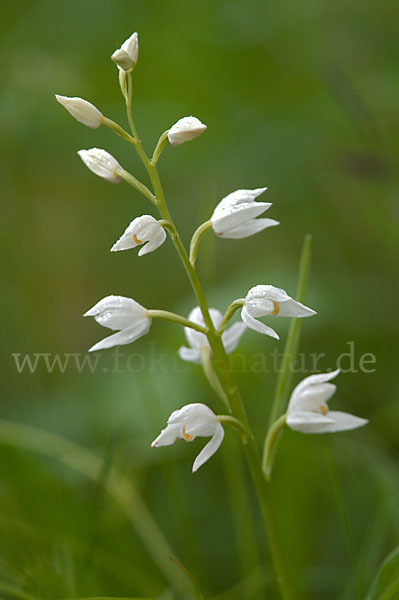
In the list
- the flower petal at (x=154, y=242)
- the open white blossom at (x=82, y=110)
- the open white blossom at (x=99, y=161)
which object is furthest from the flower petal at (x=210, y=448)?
the open white blossom at (x=82, y=110)

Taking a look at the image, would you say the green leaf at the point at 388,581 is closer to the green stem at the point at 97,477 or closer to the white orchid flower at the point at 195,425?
the white orchid flower at the point at 195,425

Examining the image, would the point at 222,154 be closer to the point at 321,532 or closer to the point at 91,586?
the point at 321,532

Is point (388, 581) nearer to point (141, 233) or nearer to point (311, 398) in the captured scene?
point (311, 398)

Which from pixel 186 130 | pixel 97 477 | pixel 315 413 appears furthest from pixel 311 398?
pixel 97 477

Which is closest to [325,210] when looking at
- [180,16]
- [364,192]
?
[364,192]

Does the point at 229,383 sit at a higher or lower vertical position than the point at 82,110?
lower

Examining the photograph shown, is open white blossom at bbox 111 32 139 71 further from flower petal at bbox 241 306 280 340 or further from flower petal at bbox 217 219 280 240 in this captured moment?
flower petal at bbox 241 306 280 340
